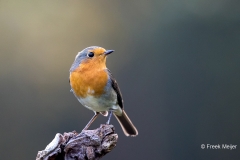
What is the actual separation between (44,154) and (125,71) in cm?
355

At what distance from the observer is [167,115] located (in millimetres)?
5551

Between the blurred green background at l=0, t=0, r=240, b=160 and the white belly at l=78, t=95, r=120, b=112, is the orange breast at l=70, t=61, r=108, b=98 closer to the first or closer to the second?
the white belly at l=78, t=95, r=120, b=112

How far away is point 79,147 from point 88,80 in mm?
912

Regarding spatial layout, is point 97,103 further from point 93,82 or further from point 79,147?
point 79,147

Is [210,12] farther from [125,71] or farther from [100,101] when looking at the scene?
[100,101]

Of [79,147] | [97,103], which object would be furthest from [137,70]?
[79,147]

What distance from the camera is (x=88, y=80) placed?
11.3ft

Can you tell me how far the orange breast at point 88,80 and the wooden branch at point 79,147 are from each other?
0.76 m

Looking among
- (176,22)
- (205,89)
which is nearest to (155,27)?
(176,22)

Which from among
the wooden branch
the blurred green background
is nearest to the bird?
the wooden branch

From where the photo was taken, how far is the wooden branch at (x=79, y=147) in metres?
2.62

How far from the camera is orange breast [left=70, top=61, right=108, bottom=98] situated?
11.3ft

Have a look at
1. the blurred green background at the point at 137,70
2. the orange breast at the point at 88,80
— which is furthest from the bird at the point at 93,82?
the blurred green background at the point at 137,70

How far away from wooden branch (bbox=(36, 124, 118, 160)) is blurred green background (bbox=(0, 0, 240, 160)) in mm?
2471
